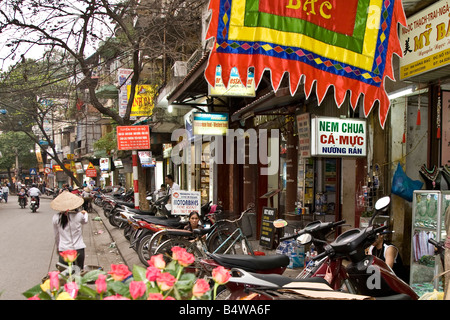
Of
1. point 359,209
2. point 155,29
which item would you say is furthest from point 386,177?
point 155,29

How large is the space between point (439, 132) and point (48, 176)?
75.8 m

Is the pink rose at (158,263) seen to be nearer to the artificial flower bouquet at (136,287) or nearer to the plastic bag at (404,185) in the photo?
the artificial flower bouquet at (136,287)

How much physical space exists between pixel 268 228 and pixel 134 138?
5.55 meters

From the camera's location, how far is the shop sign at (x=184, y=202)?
9.26 m

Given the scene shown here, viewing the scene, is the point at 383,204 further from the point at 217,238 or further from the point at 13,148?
the point at 13,148

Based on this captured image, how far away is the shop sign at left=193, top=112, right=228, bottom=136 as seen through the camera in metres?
11.0

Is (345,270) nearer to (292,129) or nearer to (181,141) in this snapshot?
(292,129)

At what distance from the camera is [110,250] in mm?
11258

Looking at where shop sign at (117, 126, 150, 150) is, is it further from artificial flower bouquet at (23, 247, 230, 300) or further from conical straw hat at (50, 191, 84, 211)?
artificial flower bouquet at (23, 247, 230, 300)

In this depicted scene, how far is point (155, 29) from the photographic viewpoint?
12.9 metres

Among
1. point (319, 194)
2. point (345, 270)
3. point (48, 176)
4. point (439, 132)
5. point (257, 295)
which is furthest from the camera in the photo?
point (48, 176)

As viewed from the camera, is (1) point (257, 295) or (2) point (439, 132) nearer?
(1) point (257, 295)

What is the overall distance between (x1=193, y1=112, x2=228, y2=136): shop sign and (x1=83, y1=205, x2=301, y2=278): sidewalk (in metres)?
3.31

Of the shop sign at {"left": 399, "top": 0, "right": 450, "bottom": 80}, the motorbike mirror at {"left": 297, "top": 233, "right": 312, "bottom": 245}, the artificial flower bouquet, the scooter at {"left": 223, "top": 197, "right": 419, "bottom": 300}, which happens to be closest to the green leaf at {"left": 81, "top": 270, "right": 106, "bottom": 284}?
the artificial flower bouquet
